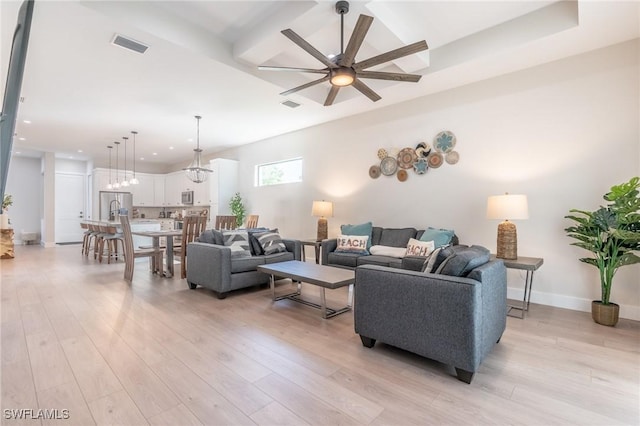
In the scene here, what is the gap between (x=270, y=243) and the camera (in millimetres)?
4344

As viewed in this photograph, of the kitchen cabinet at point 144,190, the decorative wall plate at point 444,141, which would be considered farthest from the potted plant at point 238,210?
the decorative wall plate at point 444,141

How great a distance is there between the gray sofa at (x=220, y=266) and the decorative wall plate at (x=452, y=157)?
278 cm

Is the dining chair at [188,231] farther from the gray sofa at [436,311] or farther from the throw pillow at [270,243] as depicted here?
the gray sofa at [436,311]

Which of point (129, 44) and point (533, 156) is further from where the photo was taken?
point (533, 156)

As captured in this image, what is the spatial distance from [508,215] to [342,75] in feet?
7.61

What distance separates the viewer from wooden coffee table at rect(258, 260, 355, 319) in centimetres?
292

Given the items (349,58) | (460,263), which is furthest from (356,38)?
(460,263)

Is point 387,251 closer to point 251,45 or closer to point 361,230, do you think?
point 361,230

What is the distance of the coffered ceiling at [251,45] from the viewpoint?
2.79m

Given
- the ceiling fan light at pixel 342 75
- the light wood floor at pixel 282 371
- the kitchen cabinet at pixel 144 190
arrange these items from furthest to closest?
the kitchen cabinet at pixel 144 190 → the ceiling fan light at pixel 342 75 → the light wood floor at pixel 282 371

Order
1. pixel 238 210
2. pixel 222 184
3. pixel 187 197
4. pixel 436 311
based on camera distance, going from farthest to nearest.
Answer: pixel 187 197 < pixel 222 184 < pixel 238 210 < pixel 436 311

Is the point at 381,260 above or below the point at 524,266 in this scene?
below

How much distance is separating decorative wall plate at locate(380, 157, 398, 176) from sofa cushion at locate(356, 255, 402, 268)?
1.51 meters

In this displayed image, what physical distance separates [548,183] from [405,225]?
1899mm
